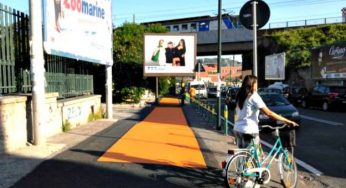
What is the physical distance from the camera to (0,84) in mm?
9359

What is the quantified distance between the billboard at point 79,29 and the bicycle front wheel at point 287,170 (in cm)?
644

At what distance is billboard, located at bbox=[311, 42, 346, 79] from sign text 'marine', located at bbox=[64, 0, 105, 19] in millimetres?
24111

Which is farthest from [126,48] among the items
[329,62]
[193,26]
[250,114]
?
[193,26]

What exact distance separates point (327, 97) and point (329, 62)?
38.1ft

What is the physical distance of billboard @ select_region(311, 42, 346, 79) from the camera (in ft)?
114

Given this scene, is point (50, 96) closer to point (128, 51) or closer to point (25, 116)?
point (25, 116)

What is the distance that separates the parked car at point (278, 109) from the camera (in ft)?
51.4

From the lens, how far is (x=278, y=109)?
16.4m

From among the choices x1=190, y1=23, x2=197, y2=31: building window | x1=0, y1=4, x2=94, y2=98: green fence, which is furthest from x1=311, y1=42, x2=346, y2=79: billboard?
x1=190, y1=23, x2=197, y2=31: building window

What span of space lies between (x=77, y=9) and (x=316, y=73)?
3133 cm

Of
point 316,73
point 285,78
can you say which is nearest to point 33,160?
point 316,73

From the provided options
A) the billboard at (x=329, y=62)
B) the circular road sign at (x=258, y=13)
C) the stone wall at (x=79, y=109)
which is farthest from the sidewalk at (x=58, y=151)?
the billboard at (x=329, y=62)

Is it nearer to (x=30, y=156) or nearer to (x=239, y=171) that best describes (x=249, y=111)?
(x=239, y=171)

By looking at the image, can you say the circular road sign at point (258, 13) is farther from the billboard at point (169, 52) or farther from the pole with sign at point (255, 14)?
the billboard at point (169, 52)
